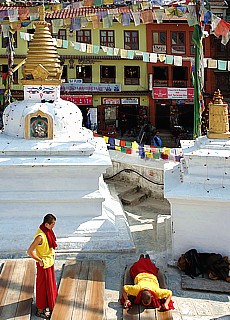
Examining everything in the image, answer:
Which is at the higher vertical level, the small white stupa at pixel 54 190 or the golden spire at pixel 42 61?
the golden spire at pixel 42 61

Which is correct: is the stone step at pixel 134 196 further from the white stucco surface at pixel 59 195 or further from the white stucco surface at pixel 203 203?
the white stucco surface at pixel 203 203

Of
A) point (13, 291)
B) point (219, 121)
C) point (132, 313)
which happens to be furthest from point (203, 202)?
point (13, 291)

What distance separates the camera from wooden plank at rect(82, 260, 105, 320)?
5125 mm

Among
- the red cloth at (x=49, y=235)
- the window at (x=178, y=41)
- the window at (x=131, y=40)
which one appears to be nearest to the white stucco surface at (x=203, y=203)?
the red cloth at (x=49, y=235)

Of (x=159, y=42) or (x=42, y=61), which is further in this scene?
(x=159, y=42)

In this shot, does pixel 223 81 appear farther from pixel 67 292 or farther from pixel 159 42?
pixel 67 292

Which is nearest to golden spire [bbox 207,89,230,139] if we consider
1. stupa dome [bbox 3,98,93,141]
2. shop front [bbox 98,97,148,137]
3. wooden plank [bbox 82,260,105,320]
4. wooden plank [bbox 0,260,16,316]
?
stupa dome [bbox 3,98,93,141]

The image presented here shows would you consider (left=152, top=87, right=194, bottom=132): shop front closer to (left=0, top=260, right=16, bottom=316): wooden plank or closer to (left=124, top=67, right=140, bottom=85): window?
(left=124, top=67, right=140, bottom=85): window

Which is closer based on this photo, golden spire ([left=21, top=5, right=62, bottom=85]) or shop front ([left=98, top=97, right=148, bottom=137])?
golden spire ([left=21, top=5, right=62, bottom=85])

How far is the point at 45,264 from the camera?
5137 mm

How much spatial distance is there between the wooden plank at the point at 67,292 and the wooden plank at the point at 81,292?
0.05 metres

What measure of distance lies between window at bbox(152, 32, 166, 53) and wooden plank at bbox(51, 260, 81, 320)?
19.5m

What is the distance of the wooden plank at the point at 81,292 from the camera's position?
512cm

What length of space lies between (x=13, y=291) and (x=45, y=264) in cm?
89
